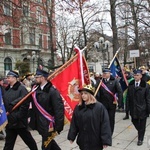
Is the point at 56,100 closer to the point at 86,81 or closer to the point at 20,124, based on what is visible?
the point at 20,124

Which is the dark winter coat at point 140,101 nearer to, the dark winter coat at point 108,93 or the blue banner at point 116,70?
the dark winter coat at point 108,93

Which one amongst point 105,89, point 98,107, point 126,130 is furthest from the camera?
point 126,130

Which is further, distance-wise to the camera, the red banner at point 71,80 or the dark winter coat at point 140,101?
the dark winter coat at point 140,101

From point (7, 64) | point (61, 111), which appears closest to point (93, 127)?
point (61, 111)

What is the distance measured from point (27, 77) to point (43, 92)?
608cm

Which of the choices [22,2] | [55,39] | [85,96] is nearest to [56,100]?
[85,96]

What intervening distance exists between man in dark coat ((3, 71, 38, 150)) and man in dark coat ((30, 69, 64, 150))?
1.25 ft

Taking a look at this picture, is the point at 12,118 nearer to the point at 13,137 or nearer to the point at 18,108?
the point at 18,108

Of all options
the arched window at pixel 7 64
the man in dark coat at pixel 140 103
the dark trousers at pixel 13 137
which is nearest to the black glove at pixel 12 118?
the dark trousers at pixel 13 137

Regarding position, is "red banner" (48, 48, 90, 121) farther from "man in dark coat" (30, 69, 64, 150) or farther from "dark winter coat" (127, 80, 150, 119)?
"dark winter coat" (127, 80, 150, 119)

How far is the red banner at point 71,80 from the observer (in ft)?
18.6

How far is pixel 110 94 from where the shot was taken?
7008 millimetres

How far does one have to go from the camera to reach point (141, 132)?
6273 mm

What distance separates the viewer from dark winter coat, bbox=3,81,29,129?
16.3 feet
